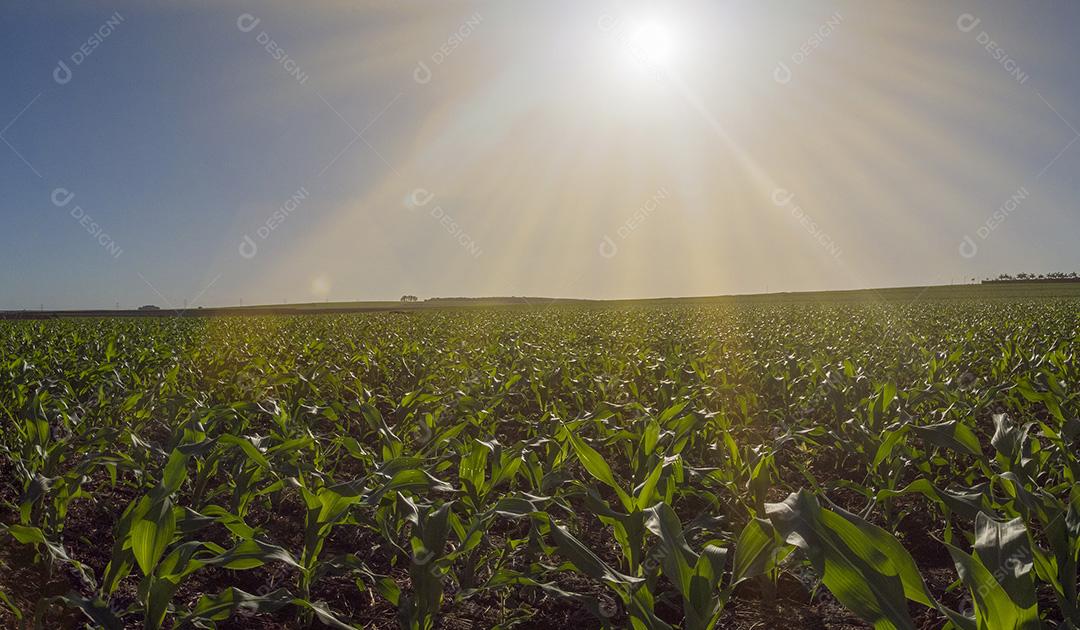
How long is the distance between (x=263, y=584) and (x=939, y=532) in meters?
4.12

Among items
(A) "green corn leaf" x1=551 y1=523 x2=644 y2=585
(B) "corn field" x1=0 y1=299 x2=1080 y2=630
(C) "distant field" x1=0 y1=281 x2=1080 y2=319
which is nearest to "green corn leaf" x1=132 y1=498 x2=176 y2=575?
(B) "corn field" x1=0 y1=299 x2=1080 y2=630

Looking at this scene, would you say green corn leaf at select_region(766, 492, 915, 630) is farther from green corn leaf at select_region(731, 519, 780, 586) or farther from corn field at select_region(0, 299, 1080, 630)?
green corn leaf at select_region(731, 519, 780, 586)

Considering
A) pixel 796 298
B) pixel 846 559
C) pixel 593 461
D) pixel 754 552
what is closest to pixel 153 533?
pixel 593 461

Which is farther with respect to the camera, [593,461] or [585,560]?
[593,461]

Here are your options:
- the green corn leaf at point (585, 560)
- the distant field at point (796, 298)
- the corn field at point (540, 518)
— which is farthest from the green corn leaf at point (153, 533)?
the distant field at point (796, 298)

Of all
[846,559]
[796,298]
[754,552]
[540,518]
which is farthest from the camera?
[796,298]

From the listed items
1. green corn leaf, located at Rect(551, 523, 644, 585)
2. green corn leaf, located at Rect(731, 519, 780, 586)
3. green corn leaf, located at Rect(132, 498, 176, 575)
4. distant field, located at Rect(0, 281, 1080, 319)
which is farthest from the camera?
distant field, located at Rect(0, 281, 1080, 319)

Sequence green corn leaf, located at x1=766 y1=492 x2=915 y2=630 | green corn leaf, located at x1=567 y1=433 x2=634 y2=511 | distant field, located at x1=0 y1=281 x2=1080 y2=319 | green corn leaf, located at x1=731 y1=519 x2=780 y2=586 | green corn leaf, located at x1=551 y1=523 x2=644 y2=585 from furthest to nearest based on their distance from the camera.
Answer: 1. distant field, located at x1=0 y1=281 x2=1080 y2=319
2. green corn leaf, located at x1=567 y1=433 x2=634 y2=511
3. green corn leaf, located at x1=551 y1=523 x2=644 y2=585
4. green corn leaf, located at x1=731 y1=519 x2=780 y2=586
5. green corn leaf, located at x1=766 y1=492 x2=915 y2=630

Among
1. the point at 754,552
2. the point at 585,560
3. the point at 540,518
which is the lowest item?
the point at 754,552

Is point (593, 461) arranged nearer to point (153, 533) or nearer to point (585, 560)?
point (585, 560)

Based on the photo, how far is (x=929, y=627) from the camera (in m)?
2.68

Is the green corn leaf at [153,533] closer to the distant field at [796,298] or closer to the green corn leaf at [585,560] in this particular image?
the green corn leaf at [585,560]

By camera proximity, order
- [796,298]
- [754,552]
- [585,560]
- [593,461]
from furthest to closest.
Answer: [796,298] → [593,461] → [585,560] → [754,552]

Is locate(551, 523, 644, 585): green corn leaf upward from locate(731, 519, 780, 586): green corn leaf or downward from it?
upward
